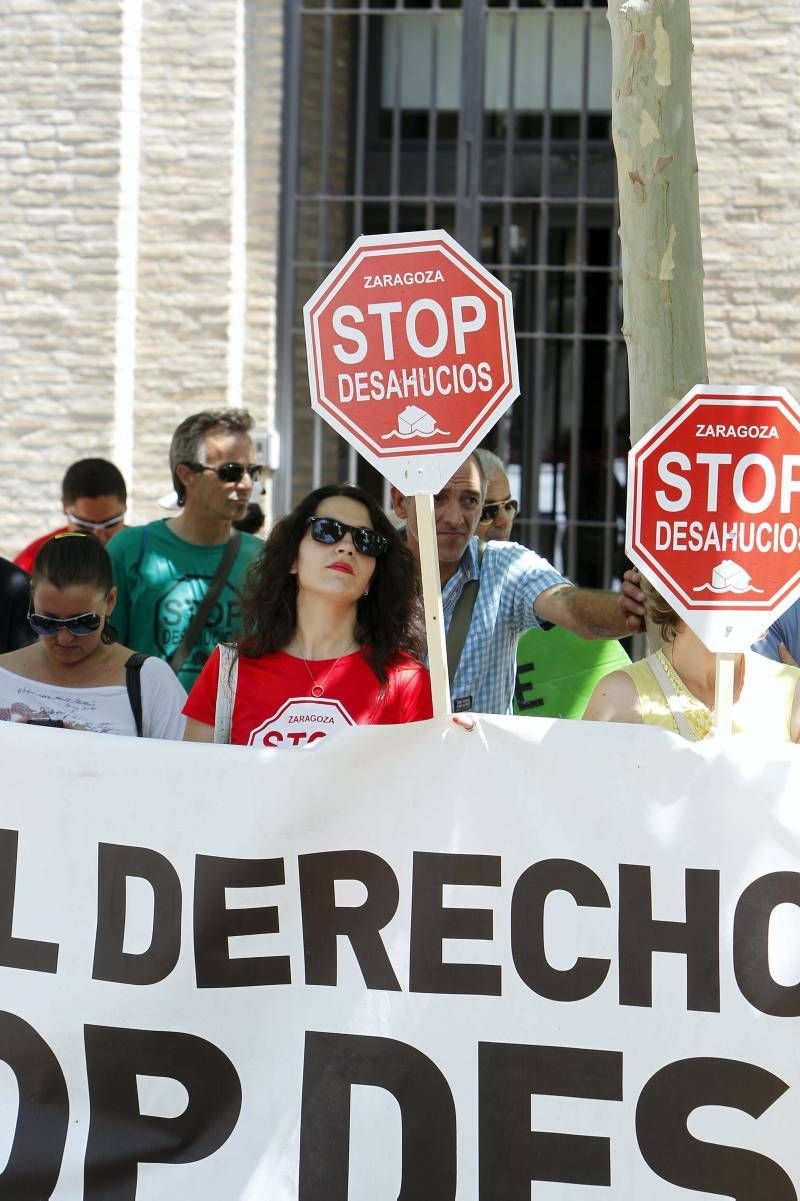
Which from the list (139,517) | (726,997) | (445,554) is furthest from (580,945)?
(139,517)

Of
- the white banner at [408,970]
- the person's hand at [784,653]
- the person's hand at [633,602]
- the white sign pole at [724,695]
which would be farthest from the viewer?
the person's hand at [784,653]

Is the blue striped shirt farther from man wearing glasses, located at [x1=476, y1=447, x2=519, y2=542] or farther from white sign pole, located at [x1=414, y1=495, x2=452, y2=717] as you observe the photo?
white sign pole, located at [x1=414, y1=495, x2=452, y2=717]

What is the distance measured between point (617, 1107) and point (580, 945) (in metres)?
0.30

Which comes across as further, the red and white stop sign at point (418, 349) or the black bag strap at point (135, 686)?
the black bag strap at point (135, 686)

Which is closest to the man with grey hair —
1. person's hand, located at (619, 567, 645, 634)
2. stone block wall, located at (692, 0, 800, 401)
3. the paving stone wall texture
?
person's hand, located at (619, 567, 645, 634)

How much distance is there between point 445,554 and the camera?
4113 mm

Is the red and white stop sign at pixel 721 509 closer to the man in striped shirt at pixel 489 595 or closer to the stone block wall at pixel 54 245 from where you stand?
the man in striped shirt at pixel 489 595

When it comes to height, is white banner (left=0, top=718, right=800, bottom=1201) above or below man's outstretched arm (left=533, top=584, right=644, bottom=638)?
below

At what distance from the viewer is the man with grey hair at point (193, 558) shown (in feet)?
15.8

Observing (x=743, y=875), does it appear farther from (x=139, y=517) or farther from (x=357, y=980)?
(x=139, y=517)

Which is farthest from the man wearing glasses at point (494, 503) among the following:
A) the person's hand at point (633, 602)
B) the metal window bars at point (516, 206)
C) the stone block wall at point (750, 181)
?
the metal window bars at point (516, 206)

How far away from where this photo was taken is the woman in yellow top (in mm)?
3162

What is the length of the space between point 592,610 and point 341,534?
0.65 m

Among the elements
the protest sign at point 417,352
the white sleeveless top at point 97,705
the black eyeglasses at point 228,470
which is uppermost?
the protest sign at point 417,352
